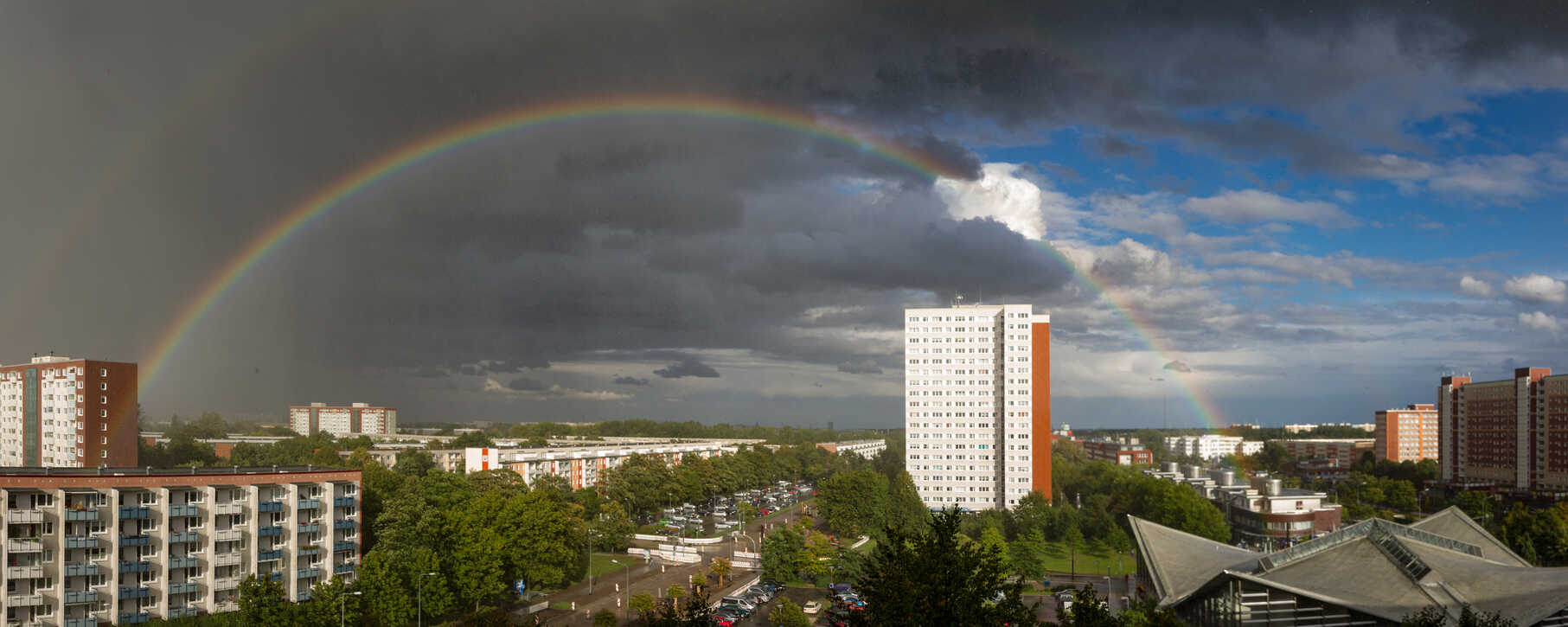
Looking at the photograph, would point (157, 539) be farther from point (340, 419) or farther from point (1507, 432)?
point (340, 419)

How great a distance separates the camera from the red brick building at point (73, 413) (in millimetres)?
73125

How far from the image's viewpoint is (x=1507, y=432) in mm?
88938

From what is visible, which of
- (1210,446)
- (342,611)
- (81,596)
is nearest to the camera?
(342,611)

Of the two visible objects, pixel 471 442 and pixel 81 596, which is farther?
pixel 471 442

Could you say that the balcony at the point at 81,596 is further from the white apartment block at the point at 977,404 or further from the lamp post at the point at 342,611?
the white apartment block at the point at 977,404

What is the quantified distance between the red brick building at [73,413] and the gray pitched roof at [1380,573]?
250ft

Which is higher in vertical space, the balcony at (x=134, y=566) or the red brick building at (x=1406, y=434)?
the balcony at (x=134, y=566)

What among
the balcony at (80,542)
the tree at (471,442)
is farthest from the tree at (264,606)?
the tree at (471,442)

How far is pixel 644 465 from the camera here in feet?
259

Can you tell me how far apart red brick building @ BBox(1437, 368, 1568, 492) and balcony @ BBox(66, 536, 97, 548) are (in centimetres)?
10104

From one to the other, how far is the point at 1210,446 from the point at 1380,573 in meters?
165

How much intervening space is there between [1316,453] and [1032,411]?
4258 inches

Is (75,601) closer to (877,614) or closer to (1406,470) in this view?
(877,614)

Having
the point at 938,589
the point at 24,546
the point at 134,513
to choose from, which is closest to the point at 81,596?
the point at 24,546
